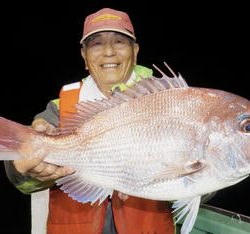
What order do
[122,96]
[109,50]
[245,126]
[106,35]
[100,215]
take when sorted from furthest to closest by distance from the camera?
[106,35], [109,50], [100,215], [122,96], [245,126]

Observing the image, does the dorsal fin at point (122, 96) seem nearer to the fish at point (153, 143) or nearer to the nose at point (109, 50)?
the fish at point (153, 143)

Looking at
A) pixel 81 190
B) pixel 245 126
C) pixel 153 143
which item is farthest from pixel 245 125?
pixel 81 190

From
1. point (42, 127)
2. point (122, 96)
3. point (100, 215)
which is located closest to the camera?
point (122, 96)

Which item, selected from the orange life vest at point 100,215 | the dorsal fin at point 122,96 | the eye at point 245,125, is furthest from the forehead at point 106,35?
the eye at point 245,125

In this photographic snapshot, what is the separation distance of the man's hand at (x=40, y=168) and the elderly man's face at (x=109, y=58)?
0.75m

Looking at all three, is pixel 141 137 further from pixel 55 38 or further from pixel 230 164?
pixel 55 38

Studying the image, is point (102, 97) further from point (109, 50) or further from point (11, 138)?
point (11, 138)

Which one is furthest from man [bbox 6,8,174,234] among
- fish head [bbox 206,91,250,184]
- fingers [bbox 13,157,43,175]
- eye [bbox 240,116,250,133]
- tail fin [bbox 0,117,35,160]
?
eye [bbox 240,116,250,133]

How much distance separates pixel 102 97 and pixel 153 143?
98cm

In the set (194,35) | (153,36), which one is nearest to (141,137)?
(153,36)

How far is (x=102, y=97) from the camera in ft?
10.5

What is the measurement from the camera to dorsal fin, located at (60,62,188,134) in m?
2.36

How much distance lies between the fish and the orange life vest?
0.54 m

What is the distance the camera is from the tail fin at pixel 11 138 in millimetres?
2301
